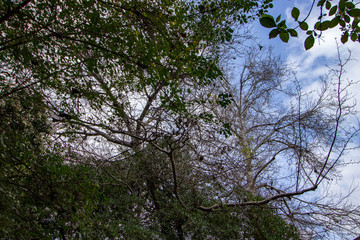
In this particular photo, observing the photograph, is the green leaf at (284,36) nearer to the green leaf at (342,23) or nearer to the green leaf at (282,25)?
the green leaf at (282,25)

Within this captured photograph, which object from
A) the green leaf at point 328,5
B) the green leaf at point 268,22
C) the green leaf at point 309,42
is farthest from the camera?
the green leaf at point 328,5

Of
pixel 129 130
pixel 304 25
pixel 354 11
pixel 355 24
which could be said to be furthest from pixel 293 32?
pixel 129 130

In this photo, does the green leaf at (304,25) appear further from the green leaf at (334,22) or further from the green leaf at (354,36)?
the green leaf at (354,36)

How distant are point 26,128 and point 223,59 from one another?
5863 millimetres

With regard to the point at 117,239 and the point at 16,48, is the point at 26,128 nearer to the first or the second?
the point at 16,48

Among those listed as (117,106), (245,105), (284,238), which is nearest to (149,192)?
(117,106)

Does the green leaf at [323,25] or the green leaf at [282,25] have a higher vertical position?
the green leaf at [323,25]

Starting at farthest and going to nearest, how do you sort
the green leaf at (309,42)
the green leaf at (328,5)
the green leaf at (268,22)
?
the green leaf at (328,5) < the green leaf at (309,42) < the green leaf at (268,22)

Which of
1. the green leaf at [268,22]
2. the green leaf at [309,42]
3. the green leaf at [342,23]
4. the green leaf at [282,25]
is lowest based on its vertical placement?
the green leaf at [309,42]

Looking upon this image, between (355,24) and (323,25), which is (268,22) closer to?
(323,25)

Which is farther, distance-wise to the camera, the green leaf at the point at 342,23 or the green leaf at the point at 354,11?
the green leaf at the point at 342,23

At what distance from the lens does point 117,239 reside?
408 centimetres

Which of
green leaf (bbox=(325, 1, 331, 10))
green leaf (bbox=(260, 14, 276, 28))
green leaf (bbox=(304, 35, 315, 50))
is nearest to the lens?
green leaf (bbox=(260, 14, 276, 28))

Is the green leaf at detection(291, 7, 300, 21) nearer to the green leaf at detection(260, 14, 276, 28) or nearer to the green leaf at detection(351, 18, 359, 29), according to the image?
the green leaf at detection(260, 14, 276, 28)
